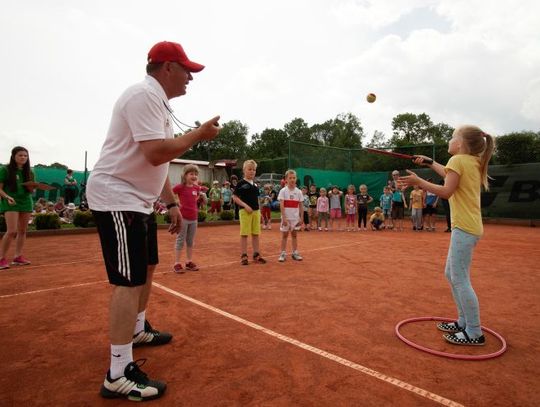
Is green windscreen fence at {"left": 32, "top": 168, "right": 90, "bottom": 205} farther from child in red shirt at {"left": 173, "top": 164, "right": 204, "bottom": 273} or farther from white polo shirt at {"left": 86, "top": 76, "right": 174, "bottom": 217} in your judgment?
white polo shirt at {"left": 86, "top": 76, "right": 174, "bottom": 217}

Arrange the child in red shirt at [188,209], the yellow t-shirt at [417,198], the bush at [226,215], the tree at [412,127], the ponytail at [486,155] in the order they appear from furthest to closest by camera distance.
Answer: the tree at [412,127] → the bush at [226,215] → the yellow t-shirt at [417,198] → the child in red shirt at [188,209] → the ponytail at [486,155]

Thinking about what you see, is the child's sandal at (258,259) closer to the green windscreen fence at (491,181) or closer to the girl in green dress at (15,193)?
the girl in green dress at (15,193)

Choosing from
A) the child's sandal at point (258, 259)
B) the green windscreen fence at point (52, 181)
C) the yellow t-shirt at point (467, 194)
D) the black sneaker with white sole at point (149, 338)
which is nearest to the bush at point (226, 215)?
the green windscreen fence at point (52, 181)

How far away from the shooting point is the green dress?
608 cm

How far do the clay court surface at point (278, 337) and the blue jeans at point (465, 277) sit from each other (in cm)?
25

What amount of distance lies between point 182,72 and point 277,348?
245cm

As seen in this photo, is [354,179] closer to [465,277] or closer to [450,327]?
[450,327]

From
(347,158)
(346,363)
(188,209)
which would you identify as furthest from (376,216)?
(346,363)

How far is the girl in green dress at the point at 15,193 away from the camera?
240 inches

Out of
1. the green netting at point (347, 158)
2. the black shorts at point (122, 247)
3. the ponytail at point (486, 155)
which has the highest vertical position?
the green netting at point (347, 158)

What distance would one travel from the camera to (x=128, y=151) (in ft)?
7.82

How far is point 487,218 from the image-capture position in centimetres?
1728

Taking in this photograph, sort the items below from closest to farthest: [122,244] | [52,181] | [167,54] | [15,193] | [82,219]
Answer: [122,244] → [167,54] → [15,193] → [82,219] → [52,181]

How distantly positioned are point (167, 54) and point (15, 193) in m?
5.30
